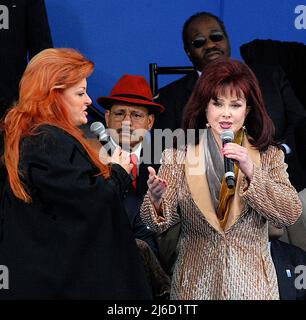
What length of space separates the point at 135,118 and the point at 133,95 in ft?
0.37

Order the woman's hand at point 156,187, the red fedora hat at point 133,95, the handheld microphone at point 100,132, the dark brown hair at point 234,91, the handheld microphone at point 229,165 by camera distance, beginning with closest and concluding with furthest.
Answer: the handheld microphone at point 229,165, the woman's hand at point 156,187, the handheld microphone at point 100,132, the dark brown hair at point 234,91, the red fedora hat at point 133,95

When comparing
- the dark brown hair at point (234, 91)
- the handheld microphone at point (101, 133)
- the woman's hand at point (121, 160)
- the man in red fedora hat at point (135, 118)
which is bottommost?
the woman's hand at point (121, 160)

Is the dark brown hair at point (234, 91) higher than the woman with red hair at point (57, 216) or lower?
higher

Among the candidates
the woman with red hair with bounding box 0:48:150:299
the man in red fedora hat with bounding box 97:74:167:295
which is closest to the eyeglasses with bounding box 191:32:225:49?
the man in red fedora hat with bounding box 97:74:167:295

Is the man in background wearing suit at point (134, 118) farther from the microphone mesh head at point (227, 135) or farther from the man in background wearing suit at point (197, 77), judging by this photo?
the microphone mesh head at point (227, 135)

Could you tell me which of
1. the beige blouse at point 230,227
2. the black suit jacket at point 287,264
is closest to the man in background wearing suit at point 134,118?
the black suit jacket at point 287,264

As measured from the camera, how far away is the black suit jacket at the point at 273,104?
5055 millimetres

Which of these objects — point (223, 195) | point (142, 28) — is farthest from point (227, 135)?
point (142, 28)

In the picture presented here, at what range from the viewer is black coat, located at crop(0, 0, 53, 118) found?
484 centimetres

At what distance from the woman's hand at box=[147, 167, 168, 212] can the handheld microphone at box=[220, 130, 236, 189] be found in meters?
0.24

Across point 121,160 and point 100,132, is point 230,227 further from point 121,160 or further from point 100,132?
point 100,132

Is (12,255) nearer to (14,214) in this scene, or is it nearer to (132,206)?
(14,214)

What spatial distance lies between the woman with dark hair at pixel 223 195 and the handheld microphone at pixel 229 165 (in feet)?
0.10
